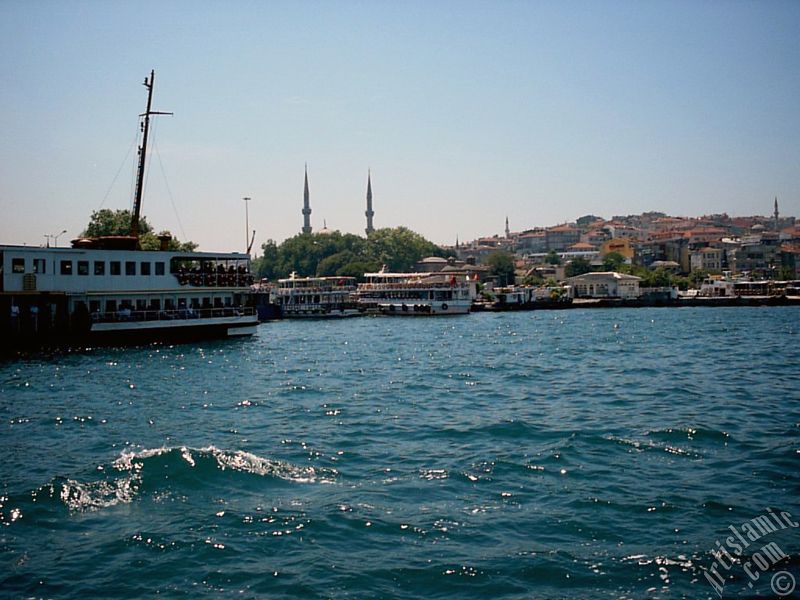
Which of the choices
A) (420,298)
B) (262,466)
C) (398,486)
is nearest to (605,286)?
(420,298)

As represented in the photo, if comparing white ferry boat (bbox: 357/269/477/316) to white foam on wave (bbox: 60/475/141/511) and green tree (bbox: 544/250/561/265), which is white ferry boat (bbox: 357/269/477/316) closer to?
green tree (bbox: 544/250/561/265)

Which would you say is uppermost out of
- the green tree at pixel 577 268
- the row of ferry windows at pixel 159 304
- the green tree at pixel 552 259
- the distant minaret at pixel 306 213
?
the distant minaret at pixel 306 213

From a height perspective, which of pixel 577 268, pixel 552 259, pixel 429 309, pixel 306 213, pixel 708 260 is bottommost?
pixel 429 309

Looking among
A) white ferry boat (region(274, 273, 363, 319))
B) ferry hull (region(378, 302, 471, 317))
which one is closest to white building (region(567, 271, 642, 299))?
ferry hull (region(378, 302, 471, 317))

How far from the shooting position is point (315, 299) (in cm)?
7694

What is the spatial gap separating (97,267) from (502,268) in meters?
82.5

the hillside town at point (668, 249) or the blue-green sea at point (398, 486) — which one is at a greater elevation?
the hillside town at point (668, 249)

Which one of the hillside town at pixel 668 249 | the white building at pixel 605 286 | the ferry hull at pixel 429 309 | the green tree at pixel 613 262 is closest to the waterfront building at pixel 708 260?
the hillside town at pixel 668 249

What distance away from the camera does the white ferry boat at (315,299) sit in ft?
240

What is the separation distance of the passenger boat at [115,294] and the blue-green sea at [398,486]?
9.70 m

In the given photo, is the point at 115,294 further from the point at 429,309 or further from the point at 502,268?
the point at 502,268

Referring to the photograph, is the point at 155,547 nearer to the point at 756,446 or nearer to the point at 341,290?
the point at 756,446

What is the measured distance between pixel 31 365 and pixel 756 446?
80.1 ft

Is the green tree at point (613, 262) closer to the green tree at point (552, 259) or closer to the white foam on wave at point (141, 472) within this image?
the green tree at point (552, 259)
